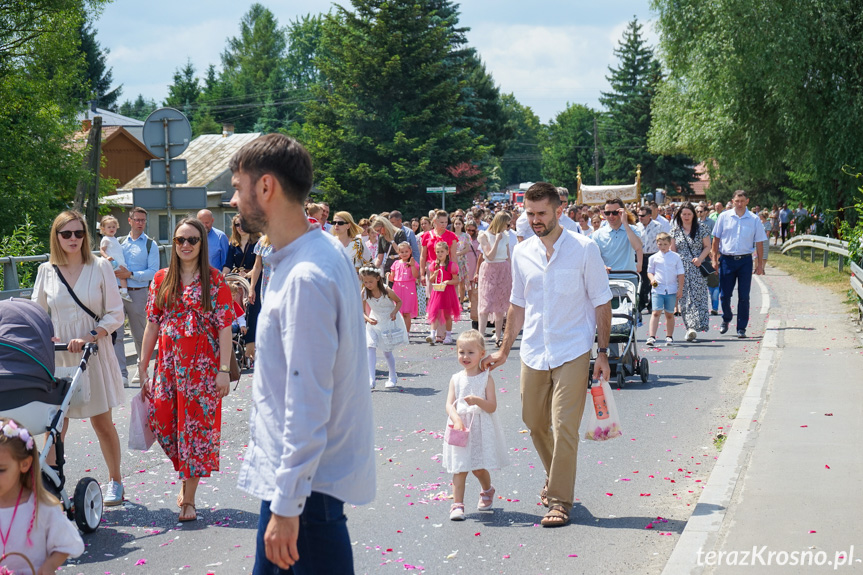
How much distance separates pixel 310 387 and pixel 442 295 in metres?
12.2

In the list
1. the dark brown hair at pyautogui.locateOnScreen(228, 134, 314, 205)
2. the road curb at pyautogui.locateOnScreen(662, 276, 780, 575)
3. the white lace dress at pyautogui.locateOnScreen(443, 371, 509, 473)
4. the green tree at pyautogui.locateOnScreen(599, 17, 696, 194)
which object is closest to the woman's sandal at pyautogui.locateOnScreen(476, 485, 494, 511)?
the white lace dress at pyautogui.locateOnScreen(443, 371, 509, 473)

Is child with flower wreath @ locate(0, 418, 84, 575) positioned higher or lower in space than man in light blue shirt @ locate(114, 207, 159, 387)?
lower

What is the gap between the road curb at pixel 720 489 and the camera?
206 inches

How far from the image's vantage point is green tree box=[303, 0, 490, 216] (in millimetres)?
46094

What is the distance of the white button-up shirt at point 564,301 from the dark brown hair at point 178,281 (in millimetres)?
2026

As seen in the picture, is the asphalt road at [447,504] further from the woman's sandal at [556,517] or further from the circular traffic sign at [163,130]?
the circular traffic sign at [163,130]

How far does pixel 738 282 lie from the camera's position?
15.0 m

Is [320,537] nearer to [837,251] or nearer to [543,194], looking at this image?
[543,194]

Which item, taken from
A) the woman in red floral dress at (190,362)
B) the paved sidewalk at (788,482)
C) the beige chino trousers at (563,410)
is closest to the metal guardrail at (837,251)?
the paved sidewalk at (788,482)

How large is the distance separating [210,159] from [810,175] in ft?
127

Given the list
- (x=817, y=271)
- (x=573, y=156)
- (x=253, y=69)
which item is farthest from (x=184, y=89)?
(x=817, y=271)

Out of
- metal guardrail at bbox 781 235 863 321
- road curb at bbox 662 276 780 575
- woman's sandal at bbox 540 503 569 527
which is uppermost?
metal guardrail at bbox 781 235 863 321

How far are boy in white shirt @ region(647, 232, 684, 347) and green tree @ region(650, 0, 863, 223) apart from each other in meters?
21.2

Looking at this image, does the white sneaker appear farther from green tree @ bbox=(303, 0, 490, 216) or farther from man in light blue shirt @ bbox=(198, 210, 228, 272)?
green tree @ bbox=(303, 0, 490, 216)
